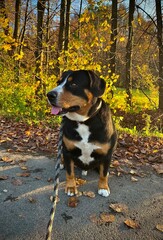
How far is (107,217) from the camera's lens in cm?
308

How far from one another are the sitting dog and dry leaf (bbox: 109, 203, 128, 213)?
232 mm

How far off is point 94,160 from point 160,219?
3.58 ft

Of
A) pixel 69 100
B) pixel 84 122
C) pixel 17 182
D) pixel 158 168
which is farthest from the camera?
pixel 158 168

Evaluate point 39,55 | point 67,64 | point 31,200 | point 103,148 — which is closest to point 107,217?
point 103,148

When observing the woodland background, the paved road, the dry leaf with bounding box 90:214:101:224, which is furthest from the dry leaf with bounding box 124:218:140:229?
the woodland background

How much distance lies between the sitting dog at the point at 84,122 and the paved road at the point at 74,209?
0.97 ft

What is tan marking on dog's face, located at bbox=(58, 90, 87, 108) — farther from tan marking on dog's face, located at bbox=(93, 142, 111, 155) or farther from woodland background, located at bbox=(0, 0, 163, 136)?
woodland background, located at bbox=(0, 0, 163, 136)

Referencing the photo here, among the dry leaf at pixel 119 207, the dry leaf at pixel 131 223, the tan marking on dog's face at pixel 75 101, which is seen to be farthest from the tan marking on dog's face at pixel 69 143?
the dry leaf at pixel 131 223

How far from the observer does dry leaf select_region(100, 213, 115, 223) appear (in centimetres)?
303

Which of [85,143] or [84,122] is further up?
[84,122]

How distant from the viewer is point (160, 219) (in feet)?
10.2

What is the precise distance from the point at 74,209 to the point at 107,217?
0.41 m

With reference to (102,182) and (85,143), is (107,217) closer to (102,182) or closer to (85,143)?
(102,182)

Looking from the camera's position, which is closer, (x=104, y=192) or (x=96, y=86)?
(x=96, y=86)
